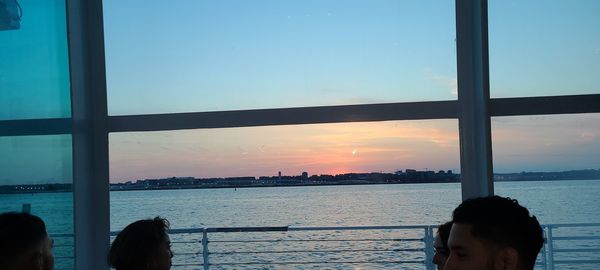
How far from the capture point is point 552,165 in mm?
2604

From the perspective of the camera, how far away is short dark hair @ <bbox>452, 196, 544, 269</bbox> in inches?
39.2

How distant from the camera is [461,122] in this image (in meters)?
2.59

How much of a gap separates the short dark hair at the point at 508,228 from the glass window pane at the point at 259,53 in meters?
1.66

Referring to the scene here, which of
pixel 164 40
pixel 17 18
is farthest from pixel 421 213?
pixel 17 18

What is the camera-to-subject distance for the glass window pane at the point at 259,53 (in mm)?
2691

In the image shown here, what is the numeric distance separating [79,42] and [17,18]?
331 mm

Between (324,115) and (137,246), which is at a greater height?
(324,115)

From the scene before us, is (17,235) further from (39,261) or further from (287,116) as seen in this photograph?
(287,116)

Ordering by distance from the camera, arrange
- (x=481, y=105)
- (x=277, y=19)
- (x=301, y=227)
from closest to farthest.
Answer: (x=481, y=105), (x=277, y=19), (x=301, y=227)

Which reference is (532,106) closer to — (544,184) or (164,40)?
(544,184)

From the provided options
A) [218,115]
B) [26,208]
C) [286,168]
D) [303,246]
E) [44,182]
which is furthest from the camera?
[303,246]

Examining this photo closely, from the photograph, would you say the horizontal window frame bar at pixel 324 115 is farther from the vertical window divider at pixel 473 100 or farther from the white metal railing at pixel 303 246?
the white metal railing at pixel 303 246

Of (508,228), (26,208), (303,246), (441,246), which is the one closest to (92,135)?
(26,208)

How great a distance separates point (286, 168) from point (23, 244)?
5.49 feet
